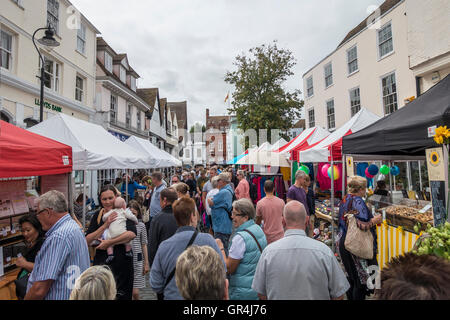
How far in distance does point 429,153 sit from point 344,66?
14663 mm

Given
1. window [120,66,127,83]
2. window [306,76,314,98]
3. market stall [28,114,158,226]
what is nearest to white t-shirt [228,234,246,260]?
market stall [28,114,158,226]

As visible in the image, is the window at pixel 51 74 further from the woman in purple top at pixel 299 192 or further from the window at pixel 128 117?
the woman in purple top at pixel 299 192

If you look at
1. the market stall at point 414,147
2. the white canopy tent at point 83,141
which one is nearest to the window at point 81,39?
the white canopy tent at point 83,141

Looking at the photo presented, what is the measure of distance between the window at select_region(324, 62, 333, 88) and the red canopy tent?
16.8 meters

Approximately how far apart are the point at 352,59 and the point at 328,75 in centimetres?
222

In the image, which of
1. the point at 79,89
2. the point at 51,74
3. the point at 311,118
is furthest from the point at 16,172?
the point at 311,118

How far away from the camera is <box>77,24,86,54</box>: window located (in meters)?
13.6

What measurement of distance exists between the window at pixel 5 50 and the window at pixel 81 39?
475 cm

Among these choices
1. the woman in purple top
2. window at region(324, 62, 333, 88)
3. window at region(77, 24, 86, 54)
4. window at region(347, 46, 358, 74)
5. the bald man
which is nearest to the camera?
the bald man

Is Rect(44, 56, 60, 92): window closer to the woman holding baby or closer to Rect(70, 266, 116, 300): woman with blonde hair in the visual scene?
the woman holding baby

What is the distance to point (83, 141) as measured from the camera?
5.70 metres

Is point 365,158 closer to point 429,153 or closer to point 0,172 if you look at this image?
point 429,153

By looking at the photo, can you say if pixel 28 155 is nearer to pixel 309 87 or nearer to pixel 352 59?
pixel 352 59
